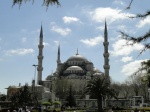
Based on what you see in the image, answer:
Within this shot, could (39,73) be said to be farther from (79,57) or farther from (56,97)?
(79,57)

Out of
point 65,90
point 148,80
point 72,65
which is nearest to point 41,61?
point 65,90

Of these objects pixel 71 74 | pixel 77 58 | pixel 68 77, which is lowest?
pixel 68 77

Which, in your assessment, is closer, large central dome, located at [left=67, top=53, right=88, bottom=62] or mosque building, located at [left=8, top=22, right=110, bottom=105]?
mosque building, located at [left=8, top=22, right=110, bottom=105]

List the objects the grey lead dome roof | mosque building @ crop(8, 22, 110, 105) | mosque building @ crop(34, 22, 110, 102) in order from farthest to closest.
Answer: the grey lead dome roof, mosque building @ crop(34, 22, 110, 102), mosque building @ crop(8, 22, 110, 105)

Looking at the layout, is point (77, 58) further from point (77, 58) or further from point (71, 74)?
point (71, 74)

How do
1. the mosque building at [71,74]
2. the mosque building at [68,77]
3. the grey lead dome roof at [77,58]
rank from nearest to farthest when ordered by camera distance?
the mosque building at [68,77] < the mosque building at [71,74] < the grey lead dome roof at [77,58]

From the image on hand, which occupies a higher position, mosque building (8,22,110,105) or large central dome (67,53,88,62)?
large central dome (67,53,88,62)

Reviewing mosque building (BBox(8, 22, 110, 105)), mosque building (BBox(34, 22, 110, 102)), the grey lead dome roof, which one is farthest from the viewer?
the grey lead dome roof

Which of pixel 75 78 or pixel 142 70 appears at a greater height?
pixel 75 78

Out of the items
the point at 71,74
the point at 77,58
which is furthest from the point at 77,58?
the point at 71,74

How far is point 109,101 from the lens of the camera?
67.4 metres

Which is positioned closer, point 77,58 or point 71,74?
point 71,74

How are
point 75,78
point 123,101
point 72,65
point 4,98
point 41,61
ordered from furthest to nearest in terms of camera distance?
point 72,65
point 75,78
point 41,61
point 4,98
point 123,101

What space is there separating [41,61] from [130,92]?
89.4 ft
